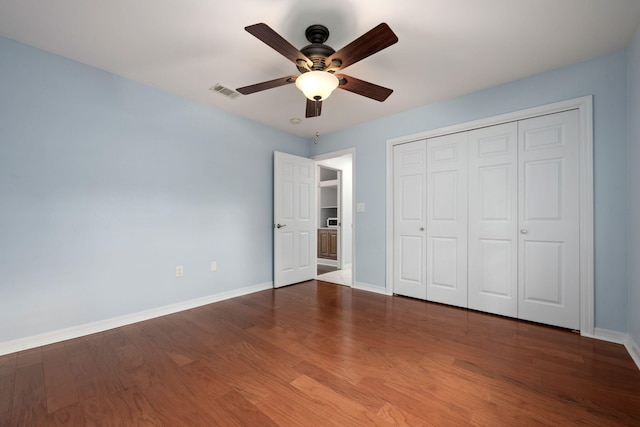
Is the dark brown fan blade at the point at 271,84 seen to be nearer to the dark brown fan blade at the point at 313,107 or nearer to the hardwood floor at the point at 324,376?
the dark brown fan blade at the point at 313,107

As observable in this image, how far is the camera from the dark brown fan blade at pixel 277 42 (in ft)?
5.11

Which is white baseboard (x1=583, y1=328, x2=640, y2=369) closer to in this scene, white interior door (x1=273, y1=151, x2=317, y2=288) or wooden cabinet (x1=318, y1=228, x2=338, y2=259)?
white interior door (x1=273, y1=151, x2=317, y2=288)

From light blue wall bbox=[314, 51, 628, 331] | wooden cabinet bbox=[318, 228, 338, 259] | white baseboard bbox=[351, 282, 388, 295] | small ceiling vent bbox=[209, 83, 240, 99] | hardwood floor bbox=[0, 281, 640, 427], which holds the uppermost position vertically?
small ceiling vent bbox=[209, 83, 240, 99]

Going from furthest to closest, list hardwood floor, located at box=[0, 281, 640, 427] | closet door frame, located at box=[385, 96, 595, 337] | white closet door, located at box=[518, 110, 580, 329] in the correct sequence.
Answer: white closet door, located at box=[518, 110, 580, 329]
closet door frame, located at box=[385, 96, 595, 337]
hardwood floor, located at box=[0, 281, 640, 427]

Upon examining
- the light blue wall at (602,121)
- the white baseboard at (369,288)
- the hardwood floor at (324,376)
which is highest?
the light blue wall at (602,121)

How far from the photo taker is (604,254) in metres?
2.38

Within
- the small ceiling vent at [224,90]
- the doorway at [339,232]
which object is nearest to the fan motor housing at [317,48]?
the small ceiling vent at [224,90]

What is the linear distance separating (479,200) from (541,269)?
890mm

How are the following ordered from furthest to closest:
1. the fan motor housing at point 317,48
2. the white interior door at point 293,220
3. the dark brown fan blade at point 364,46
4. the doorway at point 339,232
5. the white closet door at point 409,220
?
the doorway at point 339,232 → the white interior door at point 293,220 → the white closet door at point 409,220 → the fan motor housing at point 317,48 → the dark brown fan blade at point 364,46

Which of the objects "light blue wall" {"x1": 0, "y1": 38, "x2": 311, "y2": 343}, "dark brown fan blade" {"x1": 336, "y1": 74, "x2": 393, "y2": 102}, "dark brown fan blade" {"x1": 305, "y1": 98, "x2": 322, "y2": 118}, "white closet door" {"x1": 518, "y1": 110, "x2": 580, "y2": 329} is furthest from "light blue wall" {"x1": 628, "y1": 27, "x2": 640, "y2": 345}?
"light blue wall" {"x1": 0, "y1": 38, "x2": 311, "y2": 343}

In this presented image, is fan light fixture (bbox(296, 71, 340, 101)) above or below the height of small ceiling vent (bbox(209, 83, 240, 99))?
below

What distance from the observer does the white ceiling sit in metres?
1.83

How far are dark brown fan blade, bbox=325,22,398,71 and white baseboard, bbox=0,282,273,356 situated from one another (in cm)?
296

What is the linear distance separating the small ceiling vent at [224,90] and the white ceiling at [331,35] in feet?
0.27
